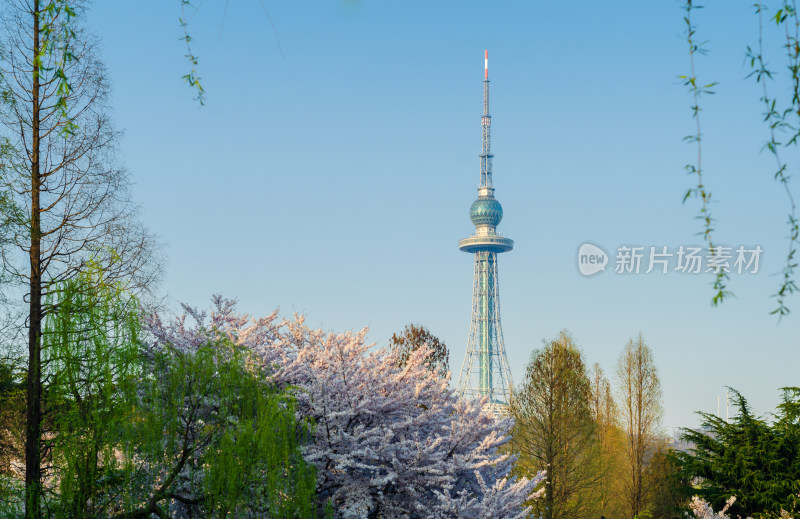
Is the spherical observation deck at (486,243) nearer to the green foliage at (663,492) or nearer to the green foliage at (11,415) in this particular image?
the green foliage at (663,492)

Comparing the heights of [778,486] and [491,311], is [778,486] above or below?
below

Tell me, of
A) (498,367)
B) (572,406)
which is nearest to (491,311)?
(498,367)

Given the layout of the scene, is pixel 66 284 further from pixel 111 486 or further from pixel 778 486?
pixel 778 486

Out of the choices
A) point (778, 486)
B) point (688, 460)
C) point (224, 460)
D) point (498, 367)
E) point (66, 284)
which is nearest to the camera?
point (224, 460)

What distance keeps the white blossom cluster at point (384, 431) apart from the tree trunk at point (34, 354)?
1924 millimetres

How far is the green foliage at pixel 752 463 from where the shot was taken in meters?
19.2

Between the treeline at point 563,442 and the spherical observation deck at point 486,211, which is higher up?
the spherical observation deck at point 486,211

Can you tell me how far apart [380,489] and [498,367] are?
89.1 meters

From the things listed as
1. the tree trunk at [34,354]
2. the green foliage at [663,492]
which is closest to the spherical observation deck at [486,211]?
the green foliage at [663,492]

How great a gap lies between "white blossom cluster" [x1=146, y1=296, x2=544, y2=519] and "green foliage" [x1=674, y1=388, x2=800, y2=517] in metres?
9.20

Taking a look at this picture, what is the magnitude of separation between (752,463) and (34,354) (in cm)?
1720

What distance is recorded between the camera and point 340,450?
1195 cm

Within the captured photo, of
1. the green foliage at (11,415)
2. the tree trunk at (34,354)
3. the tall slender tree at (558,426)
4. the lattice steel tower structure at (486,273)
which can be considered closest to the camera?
the tree trunk at (34,354)

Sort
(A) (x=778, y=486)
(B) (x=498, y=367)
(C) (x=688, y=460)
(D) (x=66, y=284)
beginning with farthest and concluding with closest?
(B) (x=498, y=367) < (C) (x=688, y=460) < (A) (x=778, y=486) < (D) (x=66, y=284)
